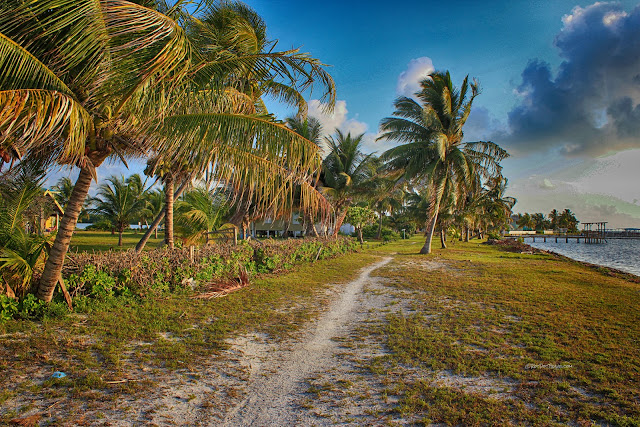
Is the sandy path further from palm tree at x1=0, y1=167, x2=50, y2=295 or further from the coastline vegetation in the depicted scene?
palm tree at x1=0, y1=167, x2=50, y2=295

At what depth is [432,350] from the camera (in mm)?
4816

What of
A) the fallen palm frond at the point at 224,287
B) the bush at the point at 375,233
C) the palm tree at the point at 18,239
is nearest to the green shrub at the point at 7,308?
the palm tree at the point at 18,239

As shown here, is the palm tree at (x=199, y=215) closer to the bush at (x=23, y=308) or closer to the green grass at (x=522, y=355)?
the bush at (x=23, y=308)

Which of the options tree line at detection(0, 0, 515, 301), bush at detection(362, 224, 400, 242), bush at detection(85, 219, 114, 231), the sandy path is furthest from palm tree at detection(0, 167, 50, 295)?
bush at detection(85, 219, 114, 231)

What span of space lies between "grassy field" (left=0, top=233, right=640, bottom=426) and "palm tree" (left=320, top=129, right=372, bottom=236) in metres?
13.7

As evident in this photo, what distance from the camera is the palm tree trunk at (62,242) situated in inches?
223

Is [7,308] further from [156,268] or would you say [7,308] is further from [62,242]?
[156,268]

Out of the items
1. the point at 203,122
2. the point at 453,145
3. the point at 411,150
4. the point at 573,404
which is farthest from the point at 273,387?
the point at 453,145

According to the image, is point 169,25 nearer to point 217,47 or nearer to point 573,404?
point 217,47

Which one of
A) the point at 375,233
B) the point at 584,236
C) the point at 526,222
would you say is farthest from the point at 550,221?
the point at 375,233

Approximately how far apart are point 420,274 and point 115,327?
9.84 metres

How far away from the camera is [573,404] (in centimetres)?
337

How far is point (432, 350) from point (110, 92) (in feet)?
19.3

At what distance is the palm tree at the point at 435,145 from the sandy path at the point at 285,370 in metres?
15.1
